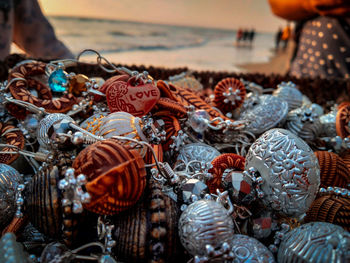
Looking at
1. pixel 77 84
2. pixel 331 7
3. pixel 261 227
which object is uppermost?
pixel 331 7

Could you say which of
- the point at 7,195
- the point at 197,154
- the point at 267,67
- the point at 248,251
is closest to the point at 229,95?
the point at 197,154

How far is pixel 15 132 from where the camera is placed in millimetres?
705

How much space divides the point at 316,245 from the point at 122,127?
0.40 m

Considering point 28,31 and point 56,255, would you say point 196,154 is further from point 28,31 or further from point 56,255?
point 28,31

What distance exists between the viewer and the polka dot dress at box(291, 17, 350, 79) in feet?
5.60

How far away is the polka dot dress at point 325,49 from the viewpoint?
1.71m

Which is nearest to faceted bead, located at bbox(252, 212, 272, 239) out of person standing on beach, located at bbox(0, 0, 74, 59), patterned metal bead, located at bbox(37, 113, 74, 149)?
patterned metal bead, located at bbox(37, 113, 74, 149)

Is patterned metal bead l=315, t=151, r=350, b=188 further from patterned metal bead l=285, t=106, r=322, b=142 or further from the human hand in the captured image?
the human hand

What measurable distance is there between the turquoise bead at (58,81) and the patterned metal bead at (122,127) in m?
0.28

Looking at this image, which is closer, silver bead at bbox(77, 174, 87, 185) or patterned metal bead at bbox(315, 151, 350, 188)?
silver bead at bbox(77, 174, 87, 185)

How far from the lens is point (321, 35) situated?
5.95 ft

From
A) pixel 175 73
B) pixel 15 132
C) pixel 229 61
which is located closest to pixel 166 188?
pixel 15 132

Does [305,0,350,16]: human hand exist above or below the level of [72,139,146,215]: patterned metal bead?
above

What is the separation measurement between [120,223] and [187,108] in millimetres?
370
